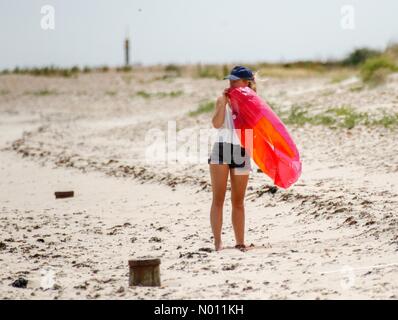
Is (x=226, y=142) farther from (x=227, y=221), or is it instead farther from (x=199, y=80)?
(x=199, y=80)

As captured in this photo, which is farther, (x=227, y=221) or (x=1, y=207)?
(x=1, y=207)

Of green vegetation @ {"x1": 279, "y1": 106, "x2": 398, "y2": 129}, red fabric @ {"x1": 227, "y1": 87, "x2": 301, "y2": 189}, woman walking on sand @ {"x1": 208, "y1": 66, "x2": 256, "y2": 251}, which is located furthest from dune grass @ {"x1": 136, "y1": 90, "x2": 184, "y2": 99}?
woman walking on sand @ {"x1": 208, "y1": 66, "x2": 256, "y2": 251}

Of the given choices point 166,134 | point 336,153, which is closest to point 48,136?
point 166,134

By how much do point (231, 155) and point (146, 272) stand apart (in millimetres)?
1337

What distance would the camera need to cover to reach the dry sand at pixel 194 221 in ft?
23.5

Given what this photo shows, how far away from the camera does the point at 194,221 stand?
34.2 feet

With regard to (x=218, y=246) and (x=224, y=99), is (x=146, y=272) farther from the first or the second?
(x=224, y=99)

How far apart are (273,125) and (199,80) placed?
28059 mm

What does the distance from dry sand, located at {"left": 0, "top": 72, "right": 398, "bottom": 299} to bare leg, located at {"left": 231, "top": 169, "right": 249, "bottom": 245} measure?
0.17 meters

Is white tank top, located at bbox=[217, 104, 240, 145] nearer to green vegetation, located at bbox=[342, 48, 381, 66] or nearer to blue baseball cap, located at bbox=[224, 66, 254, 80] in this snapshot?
blue baseball cap, located at bbox=[224, 66, 254, 80]

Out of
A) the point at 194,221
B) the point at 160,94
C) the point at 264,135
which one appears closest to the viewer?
the point at 264,135

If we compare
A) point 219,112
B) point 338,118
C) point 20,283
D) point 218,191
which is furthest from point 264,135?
point 338,118

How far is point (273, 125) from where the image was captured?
8.18 meters

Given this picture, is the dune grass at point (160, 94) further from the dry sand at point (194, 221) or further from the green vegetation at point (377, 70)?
the dry sand at point (194, 221)
